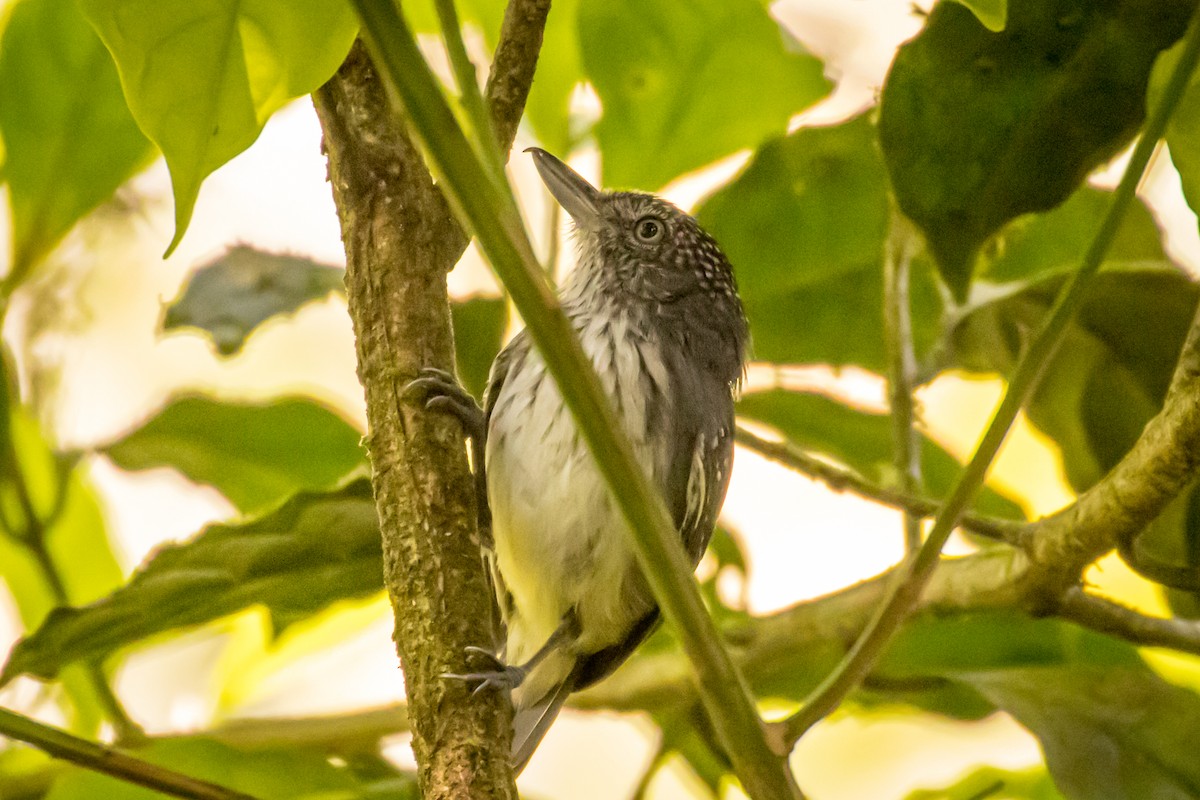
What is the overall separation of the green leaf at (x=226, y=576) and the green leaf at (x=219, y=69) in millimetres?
584

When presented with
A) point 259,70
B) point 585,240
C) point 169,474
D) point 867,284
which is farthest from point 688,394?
point 259,70

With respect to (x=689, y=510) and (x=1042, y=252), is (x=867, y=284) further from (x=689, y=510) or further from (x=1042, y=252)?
(x=689, y=510)

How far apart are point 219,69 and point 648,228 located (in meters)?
1.56

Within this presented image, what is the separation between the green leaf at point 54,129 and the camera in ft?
6.68

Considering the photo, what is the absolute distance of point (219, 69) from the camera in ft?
3.75

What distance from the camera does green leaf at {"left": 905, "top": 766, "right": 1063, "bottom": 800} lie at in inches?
77.5

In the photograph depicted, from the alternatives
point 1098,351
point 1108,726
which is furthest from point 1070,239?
point 1108,726

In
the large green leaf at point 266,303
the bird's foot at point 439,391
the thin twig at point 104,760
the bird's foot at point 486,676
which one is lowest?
the thin twig at point 104,760

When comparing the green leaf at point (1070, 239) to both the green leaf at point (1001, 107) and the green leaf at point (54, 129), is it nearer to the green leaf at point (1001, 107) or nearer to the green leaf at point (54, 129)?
the green leaf at point (1001, 107)

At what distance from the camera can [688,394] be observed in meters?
2.19

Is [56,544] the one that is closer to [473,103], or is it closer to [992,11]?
[473,103]

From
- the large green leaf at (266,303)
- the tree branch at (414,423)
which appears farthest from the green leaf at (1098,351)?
the tree branch at (414,423)

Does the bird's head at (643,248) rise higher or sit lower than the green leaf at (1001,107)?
higher

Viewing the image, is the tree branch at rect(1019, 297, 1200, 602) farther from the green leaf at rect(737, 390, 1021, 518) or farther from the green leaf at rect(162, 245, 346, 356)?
the green leaf at rect(162, 245, 346, 356)
